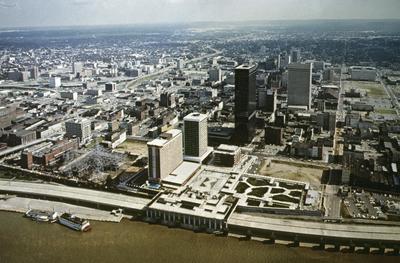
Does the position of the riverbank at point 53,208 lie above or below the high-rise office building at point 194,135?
below

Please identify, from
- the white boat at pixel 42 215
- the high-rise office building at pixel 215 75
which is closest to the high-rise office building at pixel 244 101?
the white boat at pixel 42 215

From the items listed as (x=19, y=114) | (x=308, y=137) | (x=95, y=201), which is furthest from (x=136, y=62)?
(x=95, y=201)

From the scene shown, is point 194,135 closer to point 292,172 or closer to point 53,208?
point 292,172

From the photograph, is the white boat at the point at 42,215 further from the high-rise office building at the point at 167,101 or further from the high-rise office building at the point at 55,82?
the high-rise office building at the point at 55,82

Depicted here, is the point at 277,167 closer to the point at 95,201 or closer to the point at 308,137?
the point at 308,137

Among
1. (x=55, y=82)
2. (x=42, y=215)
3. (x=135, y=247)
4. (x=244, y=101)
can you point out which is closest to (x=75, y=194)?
(x=42, y=215)
